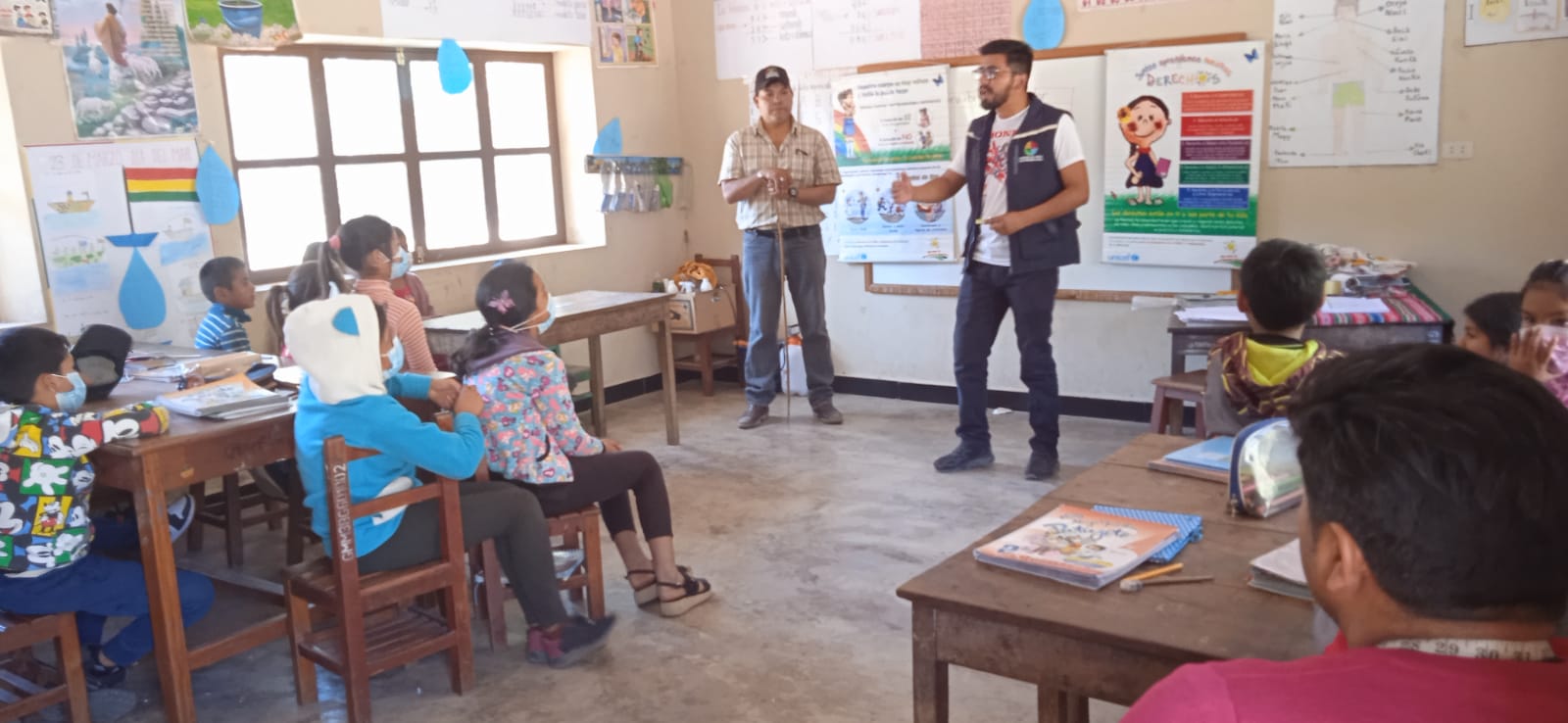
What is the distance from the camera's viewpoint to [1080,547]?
65.9 inches

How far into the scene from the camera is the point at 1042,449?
4441 millimetres

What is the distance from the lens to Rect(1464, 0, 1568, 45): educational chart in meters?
4.27

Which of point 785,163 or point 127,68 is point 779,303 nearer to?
point 785,163

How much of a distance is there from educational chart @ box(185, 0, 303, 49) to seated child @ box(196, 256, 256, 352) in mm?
990

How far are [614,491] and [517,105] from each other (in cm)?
331

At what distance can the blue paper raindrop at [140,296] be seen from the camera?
4250 mm

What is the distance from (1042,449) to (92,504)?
3086 mm

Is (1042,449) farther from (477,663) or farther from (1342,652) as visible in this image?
(1342,652)

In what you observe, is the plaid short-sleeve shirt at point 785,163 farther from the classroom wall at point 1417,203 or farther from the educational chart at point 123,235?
the educational chart at point 123,235

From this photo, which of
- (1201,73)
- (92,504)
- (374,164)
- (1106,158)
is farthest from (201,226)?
(1201,73)

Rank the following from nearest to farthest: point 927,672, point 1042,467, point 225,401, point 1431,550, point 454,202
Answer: point 1431,550 < point 927,672 < point 225,401 < point 1042,467 < point 454,202

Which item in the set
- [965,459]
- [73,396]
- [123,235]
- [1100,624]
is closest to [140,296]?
[123,235]

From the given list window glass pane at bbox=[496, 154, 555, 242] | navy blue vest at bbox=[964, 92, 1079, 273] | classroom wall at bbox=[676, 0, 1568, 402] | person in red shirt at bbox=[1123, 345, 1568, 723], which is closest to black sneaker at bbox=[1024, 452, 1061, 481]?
navy blue vest at bbox=[964, 92, 1079, 273]

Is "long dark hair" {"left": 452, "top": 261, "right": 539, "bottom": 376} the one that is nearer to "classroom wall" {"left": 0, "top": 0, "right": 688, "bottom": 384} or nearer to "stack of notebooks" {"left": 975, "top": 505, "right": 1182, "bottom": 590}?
"stack of notebooks" {"left": 975, "top": 505, "right": 1182, "bottom": 590}
